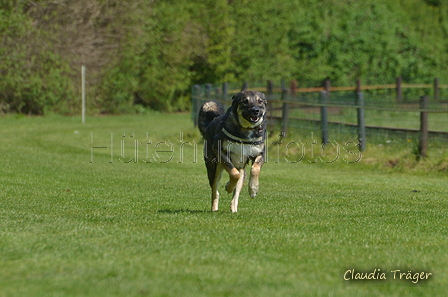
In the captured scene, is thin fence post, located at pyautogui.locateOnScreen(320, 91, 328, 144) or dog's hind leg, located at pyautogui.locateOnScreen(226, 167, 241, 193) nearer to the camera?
dog's hind leg, located at pyautogui.locateOnScreen(226, 167, 241, 193)

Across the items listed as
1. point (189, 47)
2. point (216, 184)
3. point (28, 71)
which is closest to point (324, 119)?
point (216, 184)

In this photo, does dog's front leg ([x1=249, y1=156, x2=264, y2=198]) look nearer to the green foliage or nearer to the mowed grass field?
the mowed grass field

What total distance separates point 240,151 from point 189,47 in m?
29.1

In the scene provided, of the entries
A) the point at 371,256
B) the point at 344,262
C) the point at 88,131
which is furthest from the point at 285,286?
the point at 88,131

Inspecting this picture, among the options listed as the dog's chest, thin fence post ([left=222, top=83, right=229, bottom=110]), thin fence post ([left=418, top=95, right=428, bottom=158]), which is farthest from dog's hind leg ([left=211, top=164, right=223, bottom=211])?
thin fence post ([left=222, top=83, right=229, bottom=110])

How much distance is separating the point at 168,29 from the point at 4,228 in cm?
2985

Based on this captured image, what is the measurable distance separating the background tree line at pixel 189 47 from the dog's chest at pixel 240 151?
2478 centimetres

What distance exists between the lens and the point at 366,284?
5109mm

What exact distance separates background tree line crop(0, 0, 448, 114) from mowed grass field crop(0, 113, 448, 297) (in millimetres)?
17711

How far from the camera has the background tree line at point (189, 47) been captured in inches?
1293

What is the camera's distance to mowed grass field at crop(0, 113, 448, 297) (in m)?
5.04

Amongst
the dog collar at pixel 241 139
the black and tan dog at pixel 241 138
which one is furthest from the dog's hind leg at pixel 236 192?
the dog collar at pixel 241 139

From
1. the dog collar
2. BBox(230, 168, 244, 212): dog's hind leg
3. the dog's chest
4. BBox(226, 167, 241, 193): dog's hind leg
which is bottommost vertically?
BBox(230, 168, 244, 212): dog's hind leg

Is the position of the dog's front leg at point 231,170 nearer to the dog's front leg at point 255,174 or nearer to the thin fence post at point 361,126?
the dog's front leg at point 255,174
